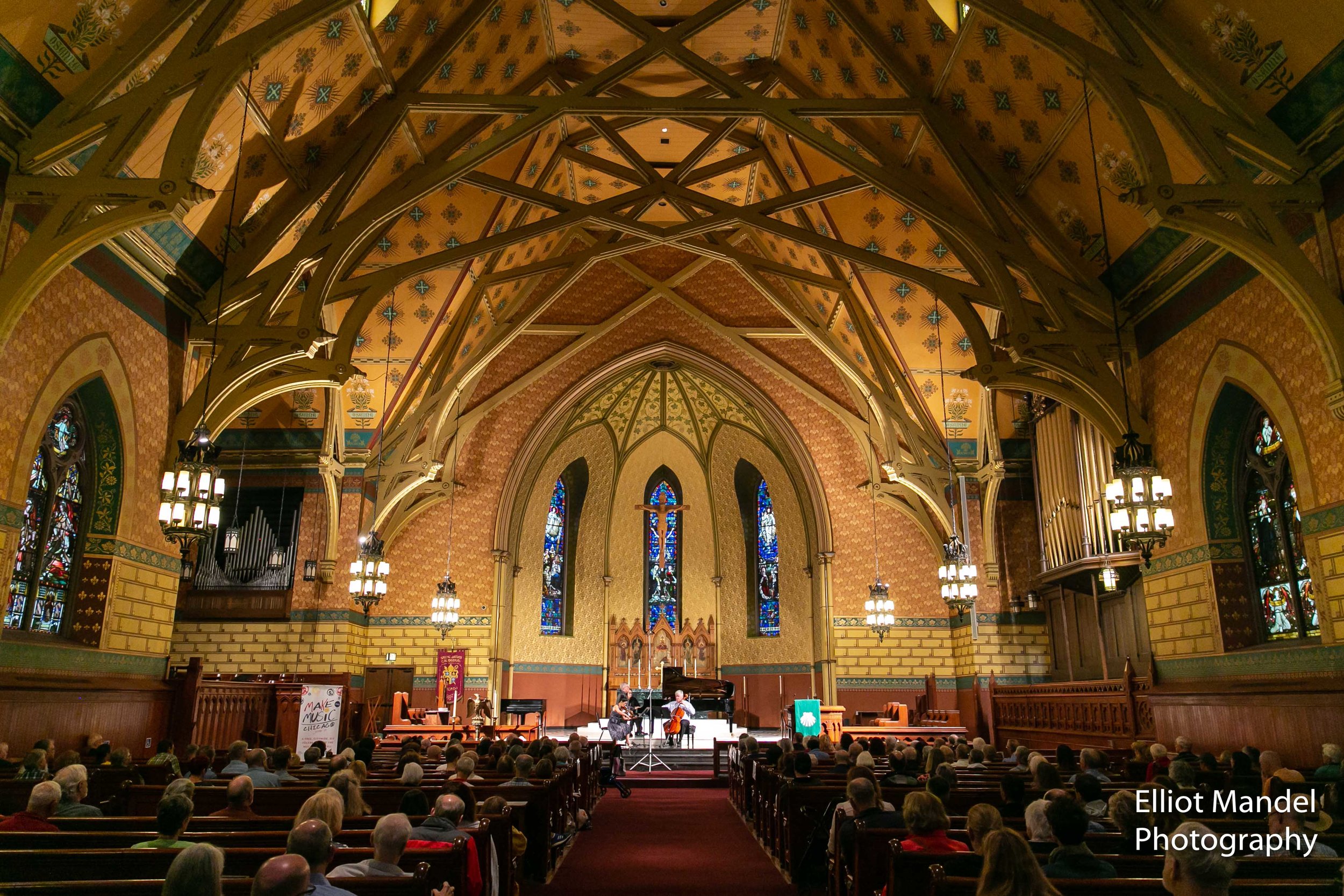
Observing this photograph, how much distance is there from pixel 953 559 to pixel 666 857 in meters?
8.90

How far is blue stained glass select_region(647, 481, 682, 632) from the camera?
84.8ft

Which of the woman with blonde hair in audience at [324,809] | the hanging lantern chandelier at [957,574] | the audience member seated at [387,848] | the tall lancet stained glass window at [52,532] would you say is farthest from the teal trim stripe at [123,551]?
the hanging lantern chandelier at [957,574]

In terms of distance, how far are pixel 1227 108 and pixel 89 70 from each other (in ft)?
36.6

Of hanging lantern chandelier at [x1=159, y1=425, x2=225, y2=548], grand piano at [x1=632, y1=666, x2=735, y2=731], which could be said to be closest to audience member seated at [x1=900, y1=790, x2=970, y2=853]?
hanging lantern chandelier at [x1=159, y1=425, x2=225, y2=548]

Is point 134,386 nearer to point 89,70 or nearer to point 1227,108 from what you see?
point 89,70

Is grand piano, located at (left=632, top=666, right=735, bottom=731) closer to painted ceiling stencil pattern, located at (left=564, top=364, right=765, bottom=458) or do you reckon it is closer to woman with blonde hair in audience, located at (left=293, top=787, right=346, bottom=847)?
painted ceiling stencil pattern, located at (left=564, top=364, right=765, bottom=458)

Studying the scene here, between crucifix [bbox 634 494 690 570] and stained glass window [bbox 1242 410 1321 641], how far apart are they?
54.7 ft

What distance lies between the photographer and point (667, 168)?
18.9m

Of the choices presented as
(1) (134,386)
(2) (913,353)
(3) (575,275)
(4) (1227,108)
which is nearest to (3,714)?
(1) (134,386)

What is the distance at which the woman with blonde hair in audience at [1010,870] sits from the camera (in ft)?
9.99

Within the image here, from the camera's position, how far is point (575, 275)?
17000 mm

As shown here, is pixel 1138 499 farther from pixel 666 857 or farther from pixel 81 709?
pixel 81 709

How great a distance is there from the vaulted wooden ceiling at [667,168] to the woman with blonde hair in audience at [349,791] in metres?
5.56
